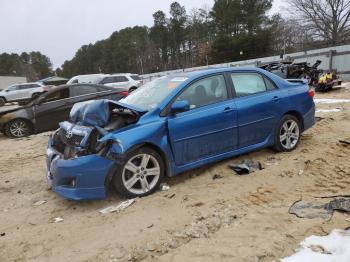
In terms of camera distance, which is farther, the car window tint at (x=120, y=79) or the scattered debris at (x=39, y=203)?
the car window tint at (x=120, y=79)

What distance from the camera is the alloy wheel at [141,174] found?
4.66 m

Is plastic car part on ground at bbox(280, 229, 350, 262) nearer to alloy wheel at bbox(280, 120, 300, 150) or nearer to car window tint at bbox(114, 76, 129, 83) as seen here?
alloy wheel at bbox(280, 120, 300, 150)

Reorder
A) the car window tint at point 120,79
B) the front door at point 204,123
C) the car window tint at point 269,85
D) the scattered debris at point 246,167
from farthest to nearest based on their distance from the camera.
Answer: the car window tint at point 120,79, the car window tint at point 269,85, the scattered debris at point 246,167, the front door at point 204,123

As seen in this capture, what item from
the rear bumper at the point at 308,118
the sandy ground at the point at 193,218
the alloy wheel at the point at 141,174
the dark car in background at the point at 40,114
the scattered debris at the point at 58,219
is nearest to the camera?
the sandy ground at the point at 193,218

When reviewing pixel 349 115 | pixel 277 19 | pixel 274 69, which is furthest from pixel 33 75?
pixel 349 115

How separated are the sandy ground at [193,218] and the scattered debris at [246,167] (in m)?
0.14

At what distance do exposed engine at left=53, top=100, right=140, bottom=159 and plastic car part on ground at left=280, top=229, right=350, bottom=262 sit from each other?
2458mm

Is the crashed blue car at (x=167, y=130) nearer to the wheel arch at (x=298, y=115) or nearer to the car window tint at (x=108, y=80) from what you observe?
the wheel arch at (x=298, y=115)

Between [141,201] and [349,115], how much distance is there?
650 cm

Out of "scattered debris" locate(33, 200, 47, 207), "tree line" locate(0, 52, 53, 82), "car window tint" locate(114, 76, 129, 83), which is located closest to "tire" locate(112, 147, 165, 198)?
"scattered debris" locate(33, 200, 47, 207)

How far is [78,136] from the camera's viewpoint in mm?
4738

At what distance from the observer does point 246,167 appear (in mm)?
5461

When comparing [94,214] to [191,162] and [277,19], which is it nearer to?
[191,162]

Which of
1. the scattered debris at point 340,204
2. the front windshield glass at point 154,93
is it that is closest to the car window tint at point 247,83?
the front windshield glass at point 154,93
